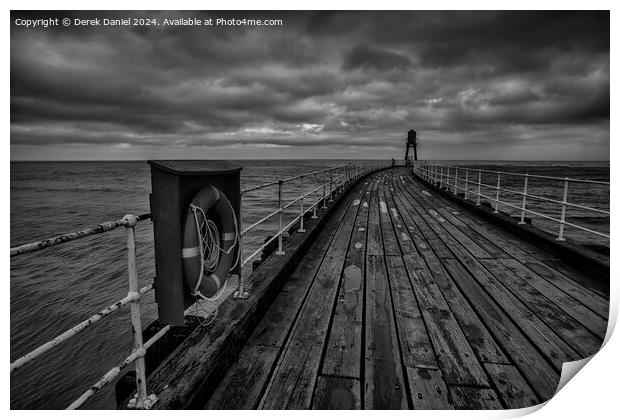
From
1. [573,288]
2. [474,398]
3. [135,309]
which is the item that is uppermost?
[135,309]

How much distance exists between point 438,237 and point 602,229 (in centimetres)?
1730

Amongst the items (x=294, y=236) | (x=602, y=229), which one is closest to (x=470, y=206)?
(x=294, y=236)

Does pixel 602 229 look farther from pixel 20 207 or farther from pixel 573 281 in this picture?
pixel 20 207

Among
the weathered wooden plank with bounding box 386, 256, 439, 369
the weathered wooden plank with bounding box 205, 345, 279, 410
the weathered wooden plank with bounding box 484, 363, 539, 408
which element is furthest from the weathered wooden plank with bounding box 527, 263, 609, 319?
the weathered wooden plank with bounding box 205, 345, 279, 410

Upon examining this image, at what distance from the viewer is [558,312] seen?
9.32ft

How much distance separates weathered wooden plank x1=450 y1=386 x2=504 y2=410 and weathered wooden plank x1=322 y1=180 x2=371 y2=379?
565 millimetres

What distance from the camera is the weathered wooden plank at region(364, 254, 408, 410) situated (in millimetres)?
1865

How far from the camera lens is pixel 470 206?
26.7ft

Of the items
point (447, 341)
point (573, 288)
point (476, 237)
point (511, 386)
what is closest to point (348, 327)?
point (447, 341)

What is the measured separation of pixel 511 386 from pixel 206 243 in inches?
83.4

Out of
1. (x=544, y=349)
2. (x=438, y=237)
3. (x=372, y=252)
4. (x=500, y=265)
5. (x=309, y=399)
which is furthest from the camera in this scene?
Answer: (x=438, y=237)

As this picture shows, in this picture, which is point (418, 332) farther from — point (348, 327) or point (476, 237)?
point (476, 237)

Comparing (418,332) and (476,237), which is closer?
(418,332)

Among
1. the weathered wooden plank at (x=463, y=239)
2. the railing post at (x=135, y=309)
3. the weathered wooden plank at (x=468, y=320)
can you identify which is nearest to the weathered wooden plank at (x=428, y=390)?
the weathered wooden plank at (x=468, y=320)
